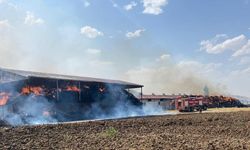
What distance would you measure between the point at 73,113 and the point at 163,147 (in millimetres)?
32255

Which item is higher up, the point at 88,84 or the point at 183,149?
the point at 88,84

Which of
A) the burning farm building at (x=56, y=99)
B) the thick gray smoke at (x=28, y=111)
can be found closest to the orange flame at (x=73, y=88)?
the burning farm building at (x=56, y=99)

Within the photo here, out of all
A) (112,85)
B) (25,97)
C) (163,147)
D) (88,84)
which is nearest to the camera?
(163,147)

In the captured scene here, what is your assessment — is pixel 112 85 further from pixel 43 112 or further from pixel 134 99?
pixel 43 112

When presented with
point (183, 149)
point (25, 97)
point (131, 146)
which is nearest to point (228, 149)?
point (183, 149)

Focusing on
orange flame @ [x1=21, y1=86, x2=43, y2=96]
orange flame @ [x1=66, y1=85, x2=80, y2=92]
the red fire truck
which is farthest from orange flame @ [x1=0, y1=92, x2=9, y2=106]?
the red fire truck

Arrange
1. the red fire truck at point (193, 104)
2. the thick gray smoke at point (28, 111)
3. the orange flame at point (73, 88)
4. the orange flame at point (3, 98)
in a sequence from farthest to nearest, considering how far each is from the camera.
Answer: the red fire truck at point (193, 104)
the orange flame at point (73, 88)
the orange flame at point (3, 98)
the thick gray smoke at point (28, 111)

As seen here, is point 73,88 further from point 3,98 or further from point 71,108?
point 3,98

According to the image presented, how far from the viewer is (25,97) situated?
38.8 m

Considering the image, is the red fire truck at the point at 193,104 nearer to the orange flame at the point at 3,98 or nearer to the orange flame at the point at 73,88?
the orange flame at the point at 73,88

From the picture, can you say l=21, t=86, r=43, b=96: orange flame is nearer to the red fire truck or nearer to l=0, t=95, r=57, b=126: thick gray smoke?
l=0, t=95, r=57, b=126: thick gray smoke

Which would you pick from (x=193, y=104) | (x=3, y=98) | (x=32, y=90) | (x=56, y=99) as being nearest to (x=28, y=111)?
(x=3, y=98)

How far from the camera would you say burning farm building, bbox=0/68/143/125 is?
37.2m

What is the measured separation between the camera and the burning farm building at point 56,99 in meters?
37.2
